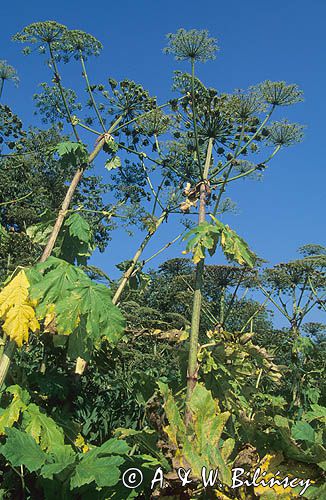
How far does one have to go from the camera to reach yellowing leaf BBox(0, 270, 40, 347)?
378cm

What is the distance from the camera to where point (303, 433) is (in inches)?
160

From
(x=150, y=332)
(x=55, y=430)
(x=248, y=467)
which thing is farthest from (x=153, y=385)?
(x=248, y=467)

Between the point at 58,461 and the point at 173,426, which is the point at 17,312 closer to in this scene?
the point at 58,461

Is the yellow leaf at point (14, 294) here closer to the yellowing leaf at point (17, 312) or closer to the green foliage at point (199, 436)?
the yellowing leaf at point (17, 312)

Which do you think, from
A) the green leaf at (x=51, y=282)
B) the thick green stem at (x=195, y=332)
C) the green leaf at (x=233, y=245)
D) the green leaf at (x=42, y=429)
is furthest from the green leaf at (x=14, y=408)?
the green leaf at (x=233, y=245)

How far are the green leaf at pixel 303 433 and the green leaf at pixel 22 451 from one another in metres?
1.80

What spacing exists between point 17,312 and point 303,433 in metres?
2.22

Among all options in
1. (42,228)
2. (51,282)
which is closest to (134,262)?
(42,228)

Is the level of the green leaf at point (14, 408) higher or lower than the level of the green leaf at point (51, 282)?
lower

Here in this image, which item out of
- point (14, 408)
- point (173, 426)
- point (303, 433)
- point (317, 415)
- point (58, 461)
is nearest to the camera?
point (58, 461)

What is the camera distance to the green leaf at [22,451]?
11.4 feet

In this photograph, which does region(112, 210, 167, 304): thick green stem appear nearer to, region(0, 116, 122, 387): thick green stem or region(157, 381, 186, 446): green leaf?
region(0, 116, 122, 387): thick green stem

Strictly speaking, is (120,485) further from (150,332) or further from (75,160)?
(75,160)

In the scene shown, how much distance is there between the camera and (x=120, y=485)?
3.99m
